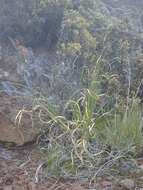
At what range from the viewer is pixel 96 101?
361cm

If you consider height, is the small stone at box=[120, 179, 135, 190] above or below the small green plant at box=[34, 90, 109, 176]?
below

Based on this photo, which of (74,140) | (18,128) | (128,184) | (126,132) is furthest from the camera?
(18,128)

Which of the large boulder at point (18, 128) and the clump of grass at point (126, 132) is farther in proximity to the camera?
the large boulder at point (18, 128)

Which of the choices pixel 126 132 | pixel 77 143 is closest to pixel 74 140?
pixel 77 143

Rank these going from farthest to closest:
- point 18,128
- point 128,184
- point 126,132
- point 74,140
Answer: point 18,128, point 126,132, point 74,140, point 128,184

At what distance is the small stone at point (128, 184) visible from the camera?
310cm

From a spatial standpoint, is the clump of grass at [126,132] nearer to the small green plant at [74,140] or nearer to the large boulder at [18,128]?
the small green plant at [74,140]

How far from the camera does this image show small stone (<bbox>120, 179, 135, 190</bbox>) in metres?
3.10

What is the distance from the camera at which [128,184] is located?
10.2 feet

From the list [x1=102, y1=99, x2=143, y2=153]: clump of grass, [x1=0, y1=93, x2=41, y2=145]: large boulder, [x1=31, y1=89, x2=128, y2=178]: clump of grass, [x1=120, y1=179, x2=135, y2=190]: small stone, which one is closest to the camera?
[x1=120, y1=179, x2=135, y2=190]: small stone

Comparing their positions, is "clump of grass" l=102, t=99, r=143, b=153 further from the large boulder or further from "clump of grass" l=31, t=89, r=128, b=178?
the large boulder

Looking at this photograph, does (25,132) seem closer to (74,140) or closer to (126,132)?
(74,140)

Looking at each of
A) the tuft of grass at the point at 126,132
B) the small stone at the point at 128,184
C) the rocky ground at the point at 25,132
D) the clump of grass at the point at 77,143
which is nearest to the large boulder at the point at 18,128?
the rocky ground at the point at 25,132

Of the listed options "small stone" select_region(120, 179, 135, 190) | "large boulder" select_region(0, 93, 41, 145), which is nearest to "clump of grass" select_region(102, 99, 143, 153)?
"small stone" select_region(120, 179, 135, 190)
